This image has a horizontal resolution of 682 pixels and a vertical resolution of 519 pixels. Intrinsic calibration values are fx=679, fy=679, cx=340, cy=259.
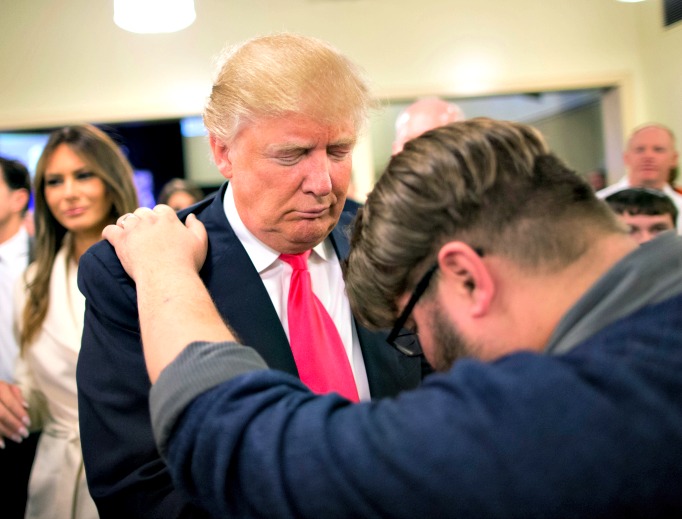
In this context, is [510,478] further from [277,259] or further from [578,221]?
[277,259]

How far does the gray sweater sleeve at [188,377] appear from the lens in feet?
2.52

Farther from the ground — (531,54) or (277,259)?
(531,54)

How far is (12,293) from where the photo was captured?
A: 234cm

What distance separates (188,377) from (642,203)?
86.9 inches

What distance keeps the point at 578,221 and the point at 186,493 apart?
0.58 meters

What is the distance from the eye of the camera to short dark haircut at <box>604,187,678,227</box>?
2.51 metres

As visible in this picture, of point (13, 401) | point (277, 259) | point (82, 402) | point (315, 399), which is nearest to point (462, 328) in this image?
point (315, 399)

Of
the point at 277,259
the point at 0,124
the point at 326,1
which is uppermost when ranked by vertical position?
the point at 326,1

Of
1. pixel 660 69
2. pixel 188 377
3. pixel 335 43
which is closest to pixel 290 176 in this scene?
pixel 188 377

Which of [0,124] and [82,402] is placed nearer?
[82,402]

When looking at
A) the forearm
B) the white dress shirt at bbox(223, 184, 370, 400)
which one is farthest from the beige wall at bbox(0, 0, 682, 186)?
the forearm

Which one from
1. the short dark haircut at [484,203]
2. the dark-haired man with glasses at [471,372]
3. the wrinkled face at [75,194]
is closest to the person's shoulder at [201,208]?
the dark-haired man with glasses at [471,372]

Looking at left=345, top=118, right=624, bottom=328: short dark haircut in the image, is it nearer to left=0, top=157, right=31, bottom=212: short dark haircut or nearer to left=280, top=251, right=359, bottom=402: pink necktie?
left=280, top=251, right=359, bottom=402: pink necktie

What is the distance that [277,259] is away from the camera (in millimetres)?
1340
